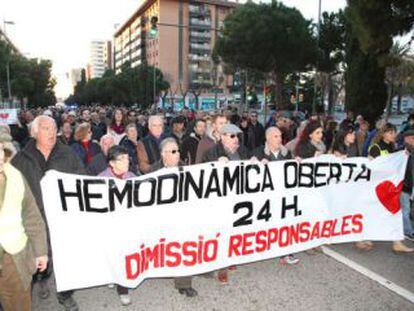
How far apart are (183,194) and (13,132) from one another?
23.1ft

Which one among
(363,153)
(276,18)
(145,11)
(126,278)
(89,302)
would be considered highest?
(145,11)

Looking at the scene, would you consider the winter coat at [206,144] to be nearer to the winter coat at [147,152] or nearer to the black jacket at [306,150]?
the winter coat at [147,152]

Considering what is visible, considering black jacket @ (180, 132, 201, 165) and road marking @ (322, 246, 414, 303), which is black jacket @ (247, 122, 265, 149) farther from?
road marking @ (322, 246, 414, 303)

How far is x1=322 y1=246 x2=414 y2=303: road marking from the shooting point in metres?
4.50

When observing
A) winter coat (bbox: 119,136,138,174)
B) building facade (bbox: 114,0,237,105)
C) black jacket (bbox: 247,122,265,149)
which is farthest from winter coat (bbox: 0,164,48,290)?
building facade (bbox: 114,0,237,105)

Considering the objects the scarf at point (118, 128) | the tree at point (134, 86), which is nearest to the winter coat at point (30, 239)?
the scarf at point (118, 128)

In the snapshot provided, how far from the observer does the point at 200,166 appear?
15.5ft

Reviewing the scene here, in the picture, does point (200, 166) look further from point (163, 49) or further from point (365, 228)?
point (163, 49)

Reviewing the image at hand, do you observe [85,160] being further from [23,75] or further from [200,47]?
[200,47]

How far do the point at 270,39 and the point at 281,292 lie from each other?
3201cm

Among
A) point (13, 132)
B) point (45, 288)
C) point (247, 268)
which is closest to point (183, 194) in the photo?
point (247, 268)

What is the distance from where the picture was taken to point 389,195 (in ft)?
18.7

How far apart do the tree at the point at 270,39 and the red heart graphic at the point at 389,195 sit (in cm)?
2996

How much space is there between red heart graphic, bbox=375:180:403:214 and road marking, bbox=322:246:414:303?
2.92 ft
